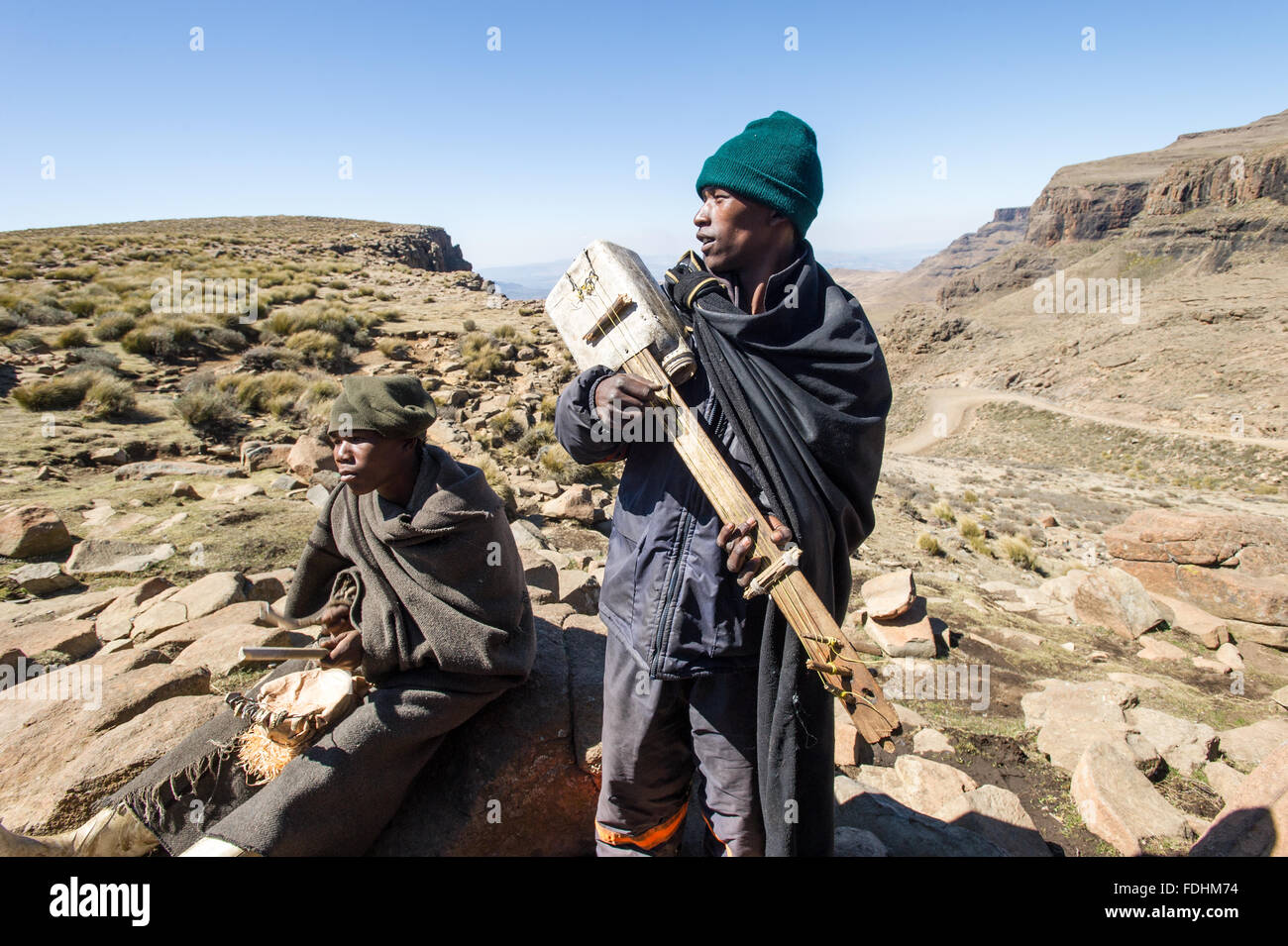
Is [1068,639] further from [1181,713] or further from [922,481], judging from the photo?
[922,481]

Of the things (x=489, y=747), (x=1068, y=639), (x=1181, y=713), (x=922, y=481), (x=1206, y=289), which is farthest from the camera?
(x=1206, y=289)

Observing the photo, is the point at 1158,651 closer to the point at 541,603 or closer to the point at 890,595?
the point at 890,595

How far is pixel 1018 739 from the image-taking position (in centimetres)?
435

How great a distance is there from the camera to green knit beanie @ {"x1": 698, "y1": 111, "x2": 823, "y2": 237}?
1684 mm

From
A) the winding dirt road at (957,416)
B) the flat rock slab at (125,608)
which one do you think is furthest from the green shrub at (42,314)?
the winding dirt road at (957,416)

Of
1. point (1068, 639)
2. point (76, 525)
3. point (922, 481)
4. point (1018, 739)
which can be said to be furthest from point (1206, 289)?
point (76, 525)

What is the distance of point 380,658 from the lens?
6.91 ft

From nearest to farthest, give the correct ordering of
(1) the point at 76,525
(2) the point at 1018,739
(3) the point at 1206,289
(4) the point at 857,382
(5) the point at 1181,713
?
(4) the point at 857,382
(2) the point at 1018,739
(5) the point at 1181,713
(1) the point at 76,525
(3) the point at 1206,289

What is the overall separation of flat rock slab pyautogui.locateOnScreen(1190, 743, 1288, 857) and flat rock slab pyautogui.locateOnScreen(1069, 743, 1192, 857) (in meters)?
0.99

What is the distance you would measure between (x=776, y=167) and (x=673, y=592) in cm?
127

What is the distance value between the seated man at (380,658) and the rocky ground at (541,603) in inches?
12.6

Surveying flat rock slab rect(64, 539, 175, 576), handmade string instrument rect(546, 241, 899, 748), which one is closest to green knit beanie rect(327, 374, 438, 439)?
handmade string instrument rect(546, 241, 899, 748)

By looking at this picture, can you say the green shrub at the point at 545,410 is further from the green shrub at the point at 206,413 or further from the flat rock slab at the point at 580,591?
the flat rock slab at the point at 580,591

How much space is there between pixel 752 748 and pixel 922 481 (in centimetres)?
1525
